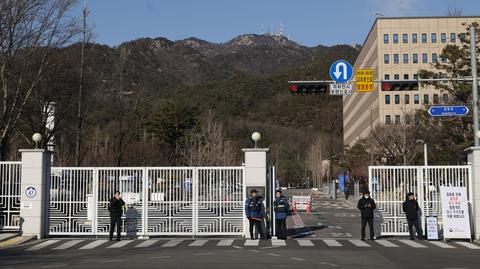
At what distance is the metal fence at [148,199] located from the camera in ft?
74.8

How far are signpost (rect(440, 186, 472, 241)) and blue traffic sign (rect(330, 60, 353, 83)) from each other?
5.46 metres

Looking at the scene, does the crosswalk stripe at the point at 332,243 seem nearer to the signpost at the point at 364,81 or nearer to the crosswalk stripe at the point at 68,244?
the signpost at the point at 364,81

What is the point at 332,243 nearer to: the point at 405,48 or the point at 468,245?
the point at 468,245

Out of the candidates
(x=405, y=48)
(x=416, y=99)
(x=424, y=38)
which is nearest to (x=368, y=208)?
(x=416, y=99)

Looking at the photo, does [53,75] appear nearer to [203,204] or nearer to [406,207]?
[203,204]

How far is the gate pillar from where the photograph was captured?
22516mm

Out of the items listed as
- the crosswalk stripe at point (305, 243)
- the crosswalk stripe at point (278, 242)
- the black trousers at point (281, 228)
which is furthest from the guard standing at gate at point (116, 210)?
the crosswalk stripe at point (305, 243)

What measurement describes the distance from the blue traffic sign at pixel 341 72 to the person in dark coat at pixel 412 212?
5159 millimetres

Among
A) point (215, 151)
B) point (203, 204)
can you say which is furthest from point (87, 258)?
point (215, 151)

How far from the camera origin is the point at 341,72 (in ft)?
79.0

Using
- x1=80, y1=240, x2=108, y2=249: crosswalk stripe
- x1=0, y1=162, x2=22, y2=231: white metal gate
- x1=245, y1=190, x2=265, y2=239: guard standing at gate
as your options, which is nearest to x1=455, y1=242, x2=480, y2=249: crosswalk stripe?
x1=245, y1=190, x2=265, y2=239: guard standing at gate

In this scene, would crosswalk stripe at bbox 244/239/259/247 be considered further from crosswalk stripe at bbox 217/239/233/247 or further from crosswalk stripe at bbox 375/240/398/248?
crosswalk stripe at bbox 375/240/398/248

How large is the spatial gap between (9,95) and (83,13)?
764 centimetres

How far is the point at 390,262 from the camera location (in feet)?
50.8
